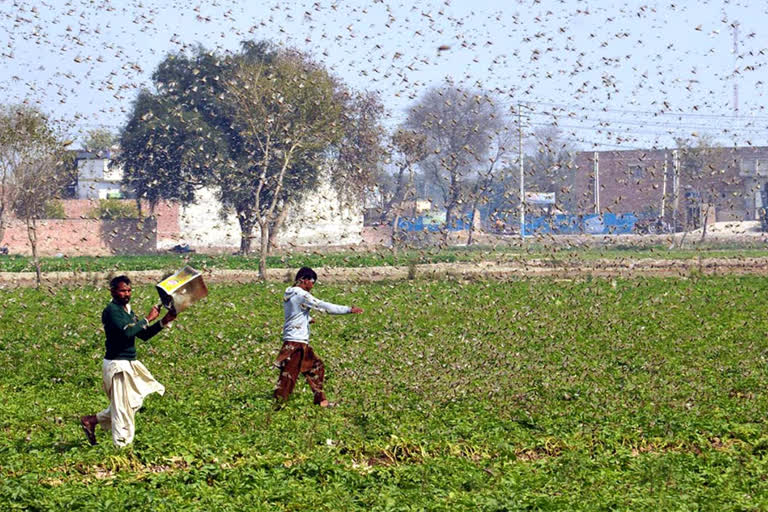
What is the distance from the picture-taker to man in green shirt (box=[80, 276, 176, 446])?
11.2 metres

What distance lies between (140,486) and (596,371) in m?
9.11

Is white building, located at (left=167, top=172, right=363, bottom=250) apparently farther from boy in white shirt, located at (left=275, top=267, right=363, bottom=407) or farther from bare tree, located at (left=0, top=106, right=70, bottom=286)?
boy in white shirt, located at (left=275, top=267, right=363, bottom=407)

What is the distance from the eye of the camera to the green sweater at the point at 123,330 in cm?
1116

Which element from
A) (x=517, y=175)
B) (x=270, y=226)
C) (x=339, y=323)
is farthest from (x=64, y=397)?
(x=517, y=175)

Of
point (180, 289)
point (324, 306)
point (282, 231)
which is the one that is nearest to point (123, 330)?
point (180, 289)

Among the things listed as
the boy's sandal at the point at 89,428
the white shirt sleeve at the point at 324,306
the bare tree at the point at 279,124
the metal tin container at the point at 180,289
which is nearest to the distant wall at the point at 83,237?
the bare tree at the point at 279,124

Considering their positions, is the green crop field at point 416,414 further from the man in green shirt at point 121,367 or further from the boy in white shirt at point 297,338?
the boy in white shirt at point 297,338

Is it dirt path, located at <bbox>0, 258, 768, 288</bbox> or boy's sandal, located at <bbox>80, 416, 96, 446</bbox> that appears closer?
boy's sandal, located at <bbox>80, 416, 96, 446</bbox>

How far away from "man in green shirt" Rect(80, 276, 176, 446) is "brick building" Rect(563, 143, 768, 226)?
62092 mm

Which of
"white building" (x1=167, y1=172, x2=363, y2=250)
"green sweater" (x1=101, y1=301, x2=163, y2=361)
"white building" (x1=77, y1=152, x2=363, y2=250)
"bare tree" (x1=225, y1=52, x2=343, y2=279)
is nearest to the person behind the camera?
"green sweater" (x1=101, y1=301, x2=163, y2=361)

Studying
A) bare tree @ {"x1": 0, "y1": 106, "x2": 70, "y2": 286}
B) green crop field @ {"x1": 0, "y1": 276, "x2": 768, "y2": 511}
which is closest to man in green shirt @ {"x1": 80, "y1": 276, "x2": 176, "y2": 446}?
green crop field @ {"x1": 0, "y1": 276, "x2": 768, "y2": 511}

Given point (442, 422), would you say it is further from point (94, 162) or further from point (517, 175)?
point (94, 162)

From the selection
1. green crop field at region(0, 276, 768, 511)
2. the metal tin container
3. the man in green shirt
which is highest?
the metal tin container

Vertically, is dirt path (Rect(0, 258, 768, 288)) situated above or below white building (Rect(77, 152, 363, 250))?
below
